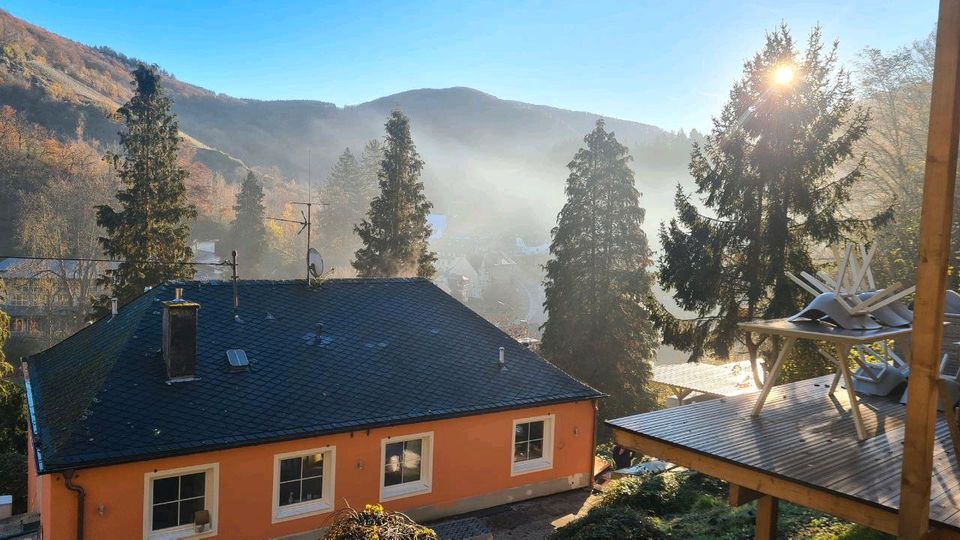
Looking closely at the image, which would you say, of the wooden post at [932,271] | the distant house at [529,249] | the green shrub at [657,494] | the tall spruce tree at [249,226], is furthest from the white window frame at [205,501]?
the distant house at [529,249]

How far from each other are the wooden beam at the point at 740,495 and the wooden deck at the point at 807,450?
208 millimetres

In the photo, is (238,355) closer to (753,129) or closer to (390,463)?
(390,463)

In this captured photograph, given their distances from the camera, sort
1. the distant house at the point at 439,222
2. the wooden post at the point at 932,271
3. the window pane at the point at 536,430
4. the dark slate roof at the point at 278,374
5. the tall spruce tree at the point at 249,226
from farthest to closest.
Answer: the distant house at the point at 439,222, the tall spruce tree at the point at 249,226, the window pane at the point at 536,430, the dark slate roof at the point at 278,374, the wooden post at the point at 932,271

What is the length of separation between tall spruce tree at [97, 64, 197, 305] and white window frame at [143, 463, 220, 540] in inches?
623

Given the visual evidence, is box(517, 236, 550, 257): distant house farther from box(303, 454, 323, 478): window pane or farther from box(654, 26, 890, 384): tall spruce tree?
box(303, 454, 323, 478): window pane

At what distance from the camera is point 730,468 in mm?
5848

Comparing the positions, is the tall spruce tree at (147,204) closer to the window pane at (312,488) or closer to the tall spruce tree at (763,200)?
the window pane at (312,488)

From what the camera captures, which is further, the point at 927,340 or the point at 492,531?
the point at 492,531

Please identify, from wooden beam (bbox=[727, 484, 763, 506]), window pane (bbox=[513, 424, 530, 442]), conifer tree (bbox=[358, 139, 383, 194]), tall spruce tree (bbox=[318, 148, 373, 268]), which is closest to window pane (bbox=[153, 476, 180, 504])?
window pane (bbox=[513, 424, 530, 442])

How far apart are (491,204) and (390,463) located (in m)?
80.1

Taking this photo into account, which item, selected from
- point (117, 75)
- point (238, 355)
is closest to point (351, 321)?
point (238, 355)

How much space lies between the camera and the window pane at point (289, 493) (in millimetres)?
10516

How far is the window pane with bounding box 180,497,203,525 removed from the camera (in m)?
9.70

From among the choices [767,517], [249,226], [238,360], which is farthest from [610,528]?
[249,226]
